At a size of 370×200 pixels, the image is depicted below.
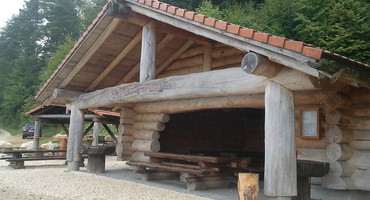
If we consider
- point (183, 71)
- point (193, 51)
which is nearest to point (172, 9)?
point (193, 51)

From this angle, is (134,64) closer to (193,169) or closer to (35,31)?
(193,169)

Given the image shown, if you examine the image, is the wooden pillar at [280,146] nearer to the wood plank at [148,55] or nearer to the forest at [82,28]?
the wood plank at [148,55]

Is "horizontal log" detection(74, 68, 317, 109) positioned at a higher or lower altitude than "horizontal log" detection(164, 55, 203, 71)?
lower

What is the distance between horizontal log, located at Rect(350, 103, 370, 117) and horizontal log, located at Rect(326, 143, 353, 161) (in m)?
0.60

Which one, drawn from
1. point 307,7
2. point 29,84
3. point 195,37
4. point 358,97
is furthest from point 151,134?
point 29,84

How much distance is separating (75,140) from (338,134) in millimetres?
7758

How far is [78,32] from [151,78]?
124ft

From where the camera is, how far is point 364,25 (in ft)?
44.1

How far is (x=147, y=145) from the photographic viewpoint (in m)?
9.33

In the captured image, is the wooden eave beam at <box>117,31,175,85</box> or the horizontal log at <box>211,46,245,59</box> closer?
the horizontal log at <box>211,46,245,59</box>

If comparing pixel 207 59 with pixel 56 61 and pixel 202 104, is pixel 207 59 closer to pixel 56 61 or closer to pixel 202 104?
pixel 202 104

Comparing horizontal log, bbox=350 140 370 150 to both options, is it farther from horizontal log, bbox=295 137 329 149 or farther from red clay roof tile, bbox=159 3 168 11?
red clay roof tile, bbox=159 3 168 11

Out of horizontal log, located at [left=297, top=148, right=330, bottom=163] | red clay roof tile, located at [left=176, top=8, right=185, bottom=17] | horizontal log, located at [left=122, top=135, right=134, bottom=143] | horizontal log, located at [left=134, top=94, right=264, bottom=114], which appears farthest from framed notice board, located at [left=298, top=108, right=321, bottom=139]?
horizontal log, located at [left=122, top=135, right=134, bottom=143]

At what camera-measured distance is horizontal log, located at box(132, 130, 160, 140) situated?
928cm
